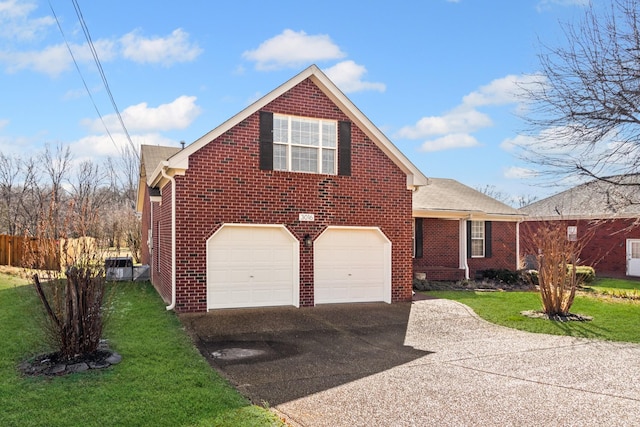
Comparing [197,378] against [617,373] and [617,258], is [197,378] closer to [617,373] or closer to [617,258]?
[617,373]

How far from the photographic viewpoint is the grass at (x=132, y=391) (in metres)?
5.10

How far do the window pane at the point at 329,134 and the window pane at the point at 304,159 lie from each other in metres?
0.40

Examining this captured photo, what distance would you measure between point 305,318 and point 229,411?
595 cm

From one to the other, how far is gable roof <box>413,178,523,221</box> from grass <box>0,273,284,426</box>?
40.4 ft

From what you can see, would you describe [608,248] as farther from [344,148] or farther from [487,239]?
[344,148]

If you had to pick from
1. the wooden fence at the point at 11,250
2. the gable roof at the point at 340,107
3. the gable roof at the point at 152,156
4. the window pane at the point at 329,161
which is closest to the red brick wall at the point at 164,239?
the gable roof at the point at 340,107

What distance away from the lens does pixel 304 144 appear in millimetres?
12844

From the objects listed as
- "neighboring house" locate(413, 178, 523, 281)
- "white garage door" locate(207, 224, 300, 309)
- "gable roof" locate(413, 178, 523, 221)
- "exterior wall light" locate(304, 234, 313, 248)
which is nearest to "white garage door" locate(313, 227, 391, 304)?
"exterior wall light" locate(304, 234, 313, 248)

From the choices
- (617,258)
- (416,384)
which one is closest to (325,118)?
(416,384)

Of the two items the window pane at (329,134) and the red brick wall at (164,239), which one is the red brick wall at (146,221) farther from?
the window pane at (329,134)

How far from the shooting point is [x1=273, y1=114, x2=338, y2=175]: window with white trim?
496 inches

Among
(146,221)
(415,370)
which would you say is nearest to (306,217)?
(415,370)

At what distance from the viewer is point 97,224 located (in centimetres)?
784

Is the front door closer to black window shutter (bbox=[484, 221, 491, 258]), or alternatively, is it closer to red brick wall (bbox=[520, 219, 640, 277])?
red brick wall (bbox=[520, 219, 640, 277])
